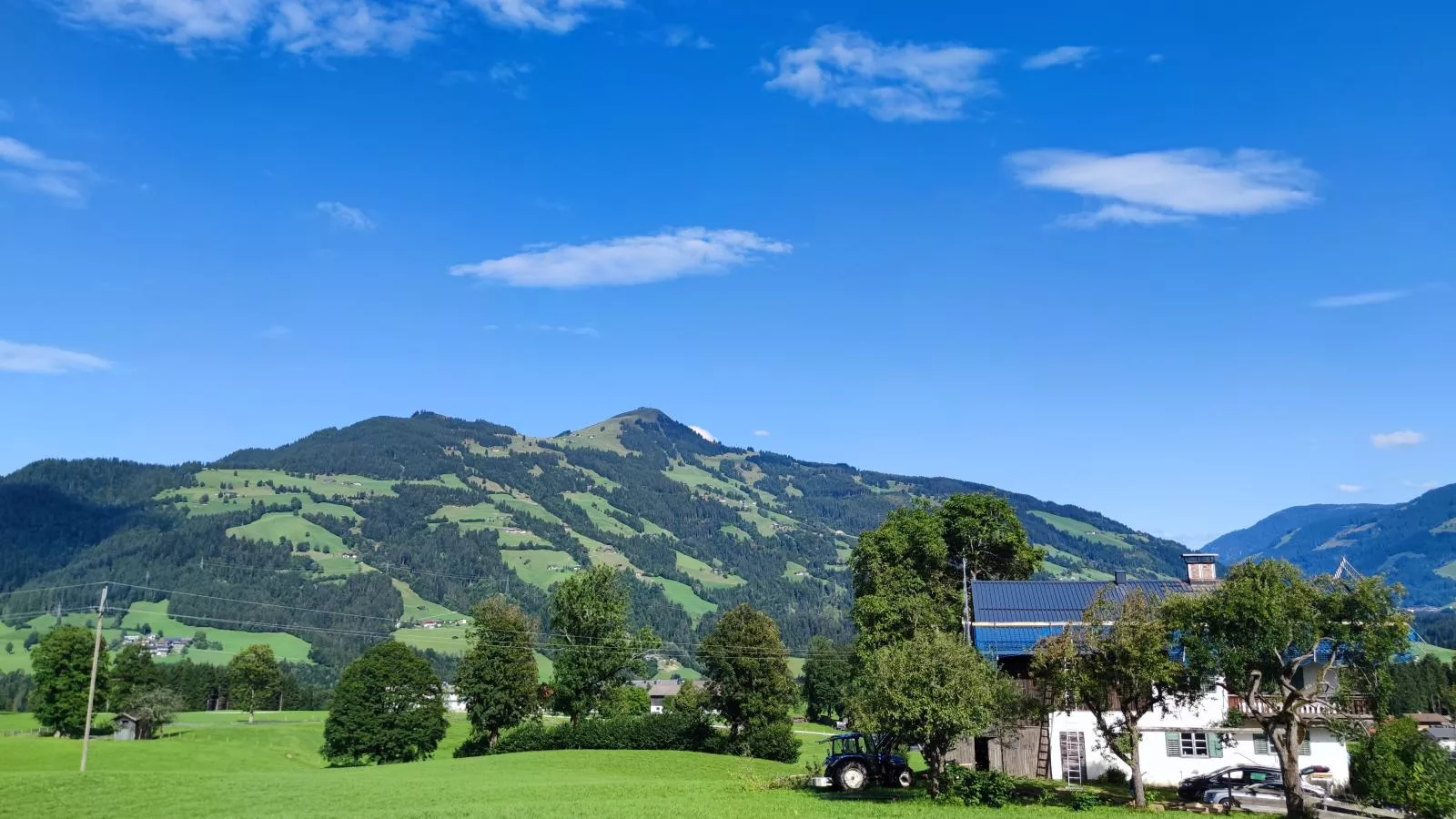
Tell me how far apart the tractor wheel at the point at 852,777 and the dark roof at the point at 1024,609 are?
428 inches

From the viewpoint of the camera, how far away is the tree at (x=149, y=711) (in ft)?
360

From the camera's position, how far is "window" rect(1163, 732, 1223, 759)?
48812 mm

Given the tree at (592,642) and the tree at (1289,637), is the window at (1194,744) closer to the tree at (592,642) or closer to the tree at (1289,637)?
the tree at (1289,637)

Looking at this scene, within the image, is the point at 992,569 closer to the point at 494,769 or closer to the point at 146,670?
the point at 494,769

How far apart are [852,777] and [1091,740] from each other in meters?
12.9

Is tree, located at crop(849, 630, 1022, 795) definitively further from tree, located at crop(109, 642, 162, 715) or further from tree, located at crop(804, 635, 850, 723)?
tree, located at crop(109, 642, 162, 715)

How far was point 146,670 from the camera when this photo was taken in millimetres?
117625

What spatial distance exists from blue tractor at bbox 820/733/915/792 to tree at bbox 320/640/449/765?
4795cm

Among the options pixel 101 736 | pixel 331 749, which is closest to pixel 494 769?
pixel 331 749

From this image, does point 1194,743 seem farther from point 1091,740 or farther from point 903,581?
point 903,581

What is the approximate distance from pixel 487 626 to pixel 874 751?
147 ft

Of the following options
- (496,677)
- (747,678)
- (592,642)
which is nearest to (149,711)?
(496,677)

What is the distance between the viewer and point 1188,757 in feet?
161

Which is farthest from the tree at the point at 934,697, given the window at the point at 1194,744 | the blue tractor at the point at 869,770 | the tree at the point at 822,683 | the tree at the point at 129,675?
the tree at the point at 129,675
